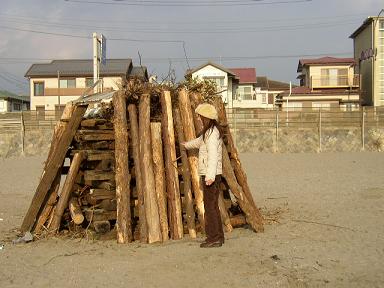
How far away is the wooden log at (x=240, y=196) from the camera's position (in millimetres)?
8508

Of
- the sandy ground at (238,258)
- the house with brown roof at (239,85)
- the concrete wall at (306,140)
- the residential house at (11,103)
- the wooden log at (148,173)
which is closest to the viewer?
the sandy ground at (238,258)

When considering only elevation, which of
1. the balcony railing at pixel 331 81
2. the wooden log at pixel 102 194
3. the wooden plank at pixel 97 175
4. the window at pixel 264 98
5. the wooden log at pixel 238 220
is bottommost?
the wooden log at pixel 238 220

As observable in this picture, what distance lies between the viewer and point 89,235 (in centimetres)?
825

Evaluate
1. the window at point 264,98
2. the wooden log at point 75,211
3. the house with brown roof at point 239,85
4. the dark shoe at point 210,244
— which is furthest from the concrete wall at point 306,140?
the window at point 264,98

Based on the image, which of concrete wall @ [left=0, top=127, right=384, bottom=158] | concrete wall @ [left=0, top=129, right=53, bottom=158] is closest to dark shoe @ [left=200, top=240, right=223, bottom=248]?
concrete wall @ [left=0, top=127, right=384, bottom=158]

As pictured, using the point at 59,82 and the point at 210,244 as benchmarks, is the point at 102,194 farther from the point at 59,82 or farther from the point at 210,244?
the point at 59,82

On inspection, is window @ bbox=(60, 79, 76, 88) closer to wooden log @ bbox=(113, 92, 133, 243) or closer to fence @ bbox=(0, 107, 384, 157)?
fence @ bbox=(0, 107, 384, 157)

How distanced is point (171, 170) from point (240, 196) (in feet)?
4.10

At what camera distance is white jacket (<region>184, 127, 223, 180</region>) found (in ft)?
24.4

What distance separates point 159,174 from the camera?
8.15 m

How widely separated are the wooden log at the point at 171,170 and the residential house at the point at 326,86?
4137 centimetres

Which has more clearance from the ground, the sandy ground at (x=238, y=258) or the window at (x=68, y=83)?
the window at (x=68, y=83)

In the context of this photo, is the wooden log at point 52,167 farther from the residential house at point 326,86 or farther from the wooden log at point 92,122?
the residential house at point 326,86

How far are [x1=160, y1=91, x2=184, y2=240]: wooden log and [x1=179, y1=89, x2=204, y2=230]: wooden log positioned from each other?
0.74ft
